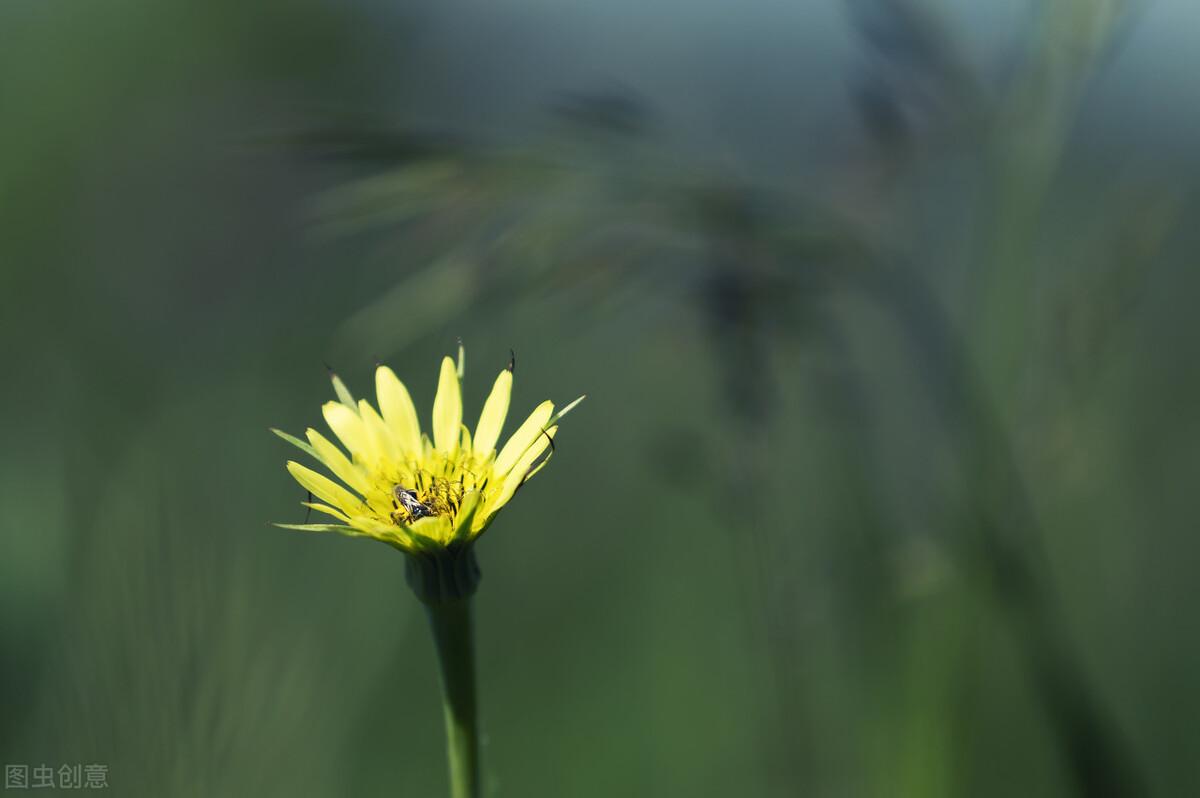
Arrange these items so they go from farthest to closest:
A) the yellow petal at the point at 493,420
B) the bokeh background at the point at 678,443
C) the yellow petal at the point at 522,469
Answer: the bokeh background at the point at 678,443, the yellow petal at the point at 493,420, the yellow petal at the point at 522,469

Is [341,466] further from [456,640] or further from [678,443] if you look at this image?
[678,443]

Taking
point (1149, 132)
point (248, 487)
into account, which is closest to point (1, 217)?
point (248, 487)

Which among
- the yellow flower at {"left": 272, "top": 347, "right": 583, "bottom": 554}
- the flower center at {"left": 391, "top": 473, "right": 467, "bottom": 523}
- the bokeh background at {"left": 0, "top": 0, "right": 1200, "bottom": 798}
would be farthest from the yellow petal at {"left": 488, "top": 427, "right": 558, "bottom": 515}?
the bokeh background at {"left": 0, "top": 0, "right": 1200, "bottom": 798}

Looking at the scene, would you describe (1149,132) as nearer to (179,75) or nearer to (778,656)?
(778,656)

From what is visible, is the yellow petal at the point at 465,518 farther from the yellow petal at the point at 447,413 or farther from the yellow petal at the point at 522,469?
the yellow petal at the point at 447,413

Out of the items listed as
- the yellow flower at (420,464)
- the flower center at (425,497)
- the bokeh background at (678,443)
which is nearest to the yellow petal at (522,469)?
the yellow flower at (420,464)

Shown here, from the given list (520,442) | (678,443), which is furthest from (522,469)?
(678,443)

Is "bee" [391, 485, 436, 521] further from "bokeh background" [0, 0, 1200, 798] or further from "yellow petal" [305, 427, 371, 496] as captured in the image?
"bokeh background" [0, 0, 1200, 798]
